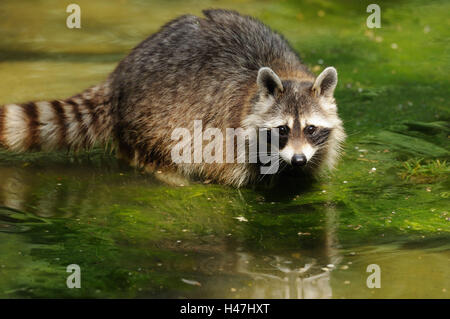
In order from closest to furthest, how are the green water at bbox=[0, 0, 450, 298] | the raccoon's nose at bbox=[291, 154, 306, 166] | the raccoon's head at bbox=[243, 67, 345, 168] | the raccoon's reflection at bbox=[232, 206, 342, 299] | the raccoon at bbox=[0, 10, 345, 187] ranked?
the raccoon's reflection at bbox=[232, 206, 342, 299], the green water at bbox=[0, 0, 450, 298], the raccoon's nose at bbox=[291, 154, 306, 166], the raccoon's head at bbox=[243, 67, 345, 168], the raccoon at bbox=[0, 10, 345, 187]

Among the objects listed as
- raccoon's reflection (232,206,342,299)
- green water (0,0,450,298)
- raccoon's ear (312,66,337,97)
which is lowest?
raccoon's reflection (232,206,342,299)

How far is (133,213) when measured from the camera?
506cm

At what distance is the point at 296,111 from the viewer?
5.28 m

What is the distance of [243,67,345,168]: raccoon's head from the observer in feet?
17.2

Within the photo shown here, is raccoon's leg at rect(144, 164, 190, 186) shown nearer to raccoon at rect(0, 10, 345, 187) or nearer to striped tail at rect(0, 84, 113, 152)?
raccoon at rect(0, 10, 345, 187)

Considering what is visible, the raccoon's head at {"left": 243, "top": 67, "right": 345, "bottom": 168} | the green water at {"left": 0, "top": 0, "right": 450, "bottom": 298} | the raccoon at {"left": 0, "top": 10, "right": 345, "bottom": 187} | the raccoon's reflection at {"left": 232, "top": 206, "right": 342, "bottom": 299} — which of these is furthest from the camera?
the raccoon at {"left": 0, "top": 10, "right": 345, "bottom": 187}

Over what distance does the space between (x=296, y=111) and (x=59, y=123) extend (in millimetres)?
1835

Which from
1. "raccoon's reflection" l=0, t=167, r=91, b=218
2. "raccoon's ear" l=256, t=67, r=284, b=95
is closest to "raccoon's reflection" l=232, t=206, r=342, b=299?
"raccoon's ear" l=256, t=67, r=284, b=95

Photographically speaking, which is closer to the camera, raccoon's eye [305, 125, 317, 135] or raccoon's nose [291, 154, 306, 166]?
raccoon's nose [291, 154, 306, 166]

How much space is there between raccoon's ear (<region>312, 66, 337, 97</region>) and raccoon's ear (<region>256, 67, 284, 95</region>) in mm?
246

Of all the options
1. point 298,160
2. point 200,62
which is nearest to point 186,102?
point 200,62

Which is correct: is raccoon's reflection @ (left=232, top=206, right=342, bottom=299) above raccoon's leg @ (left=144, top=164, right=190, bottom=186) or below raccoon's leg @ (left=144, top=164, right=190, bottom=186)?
below
